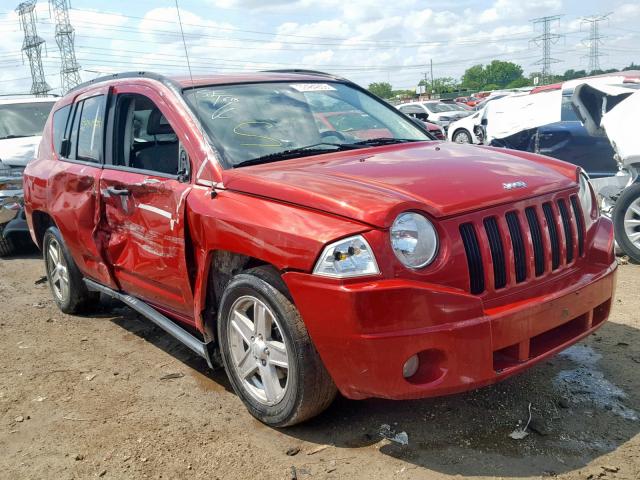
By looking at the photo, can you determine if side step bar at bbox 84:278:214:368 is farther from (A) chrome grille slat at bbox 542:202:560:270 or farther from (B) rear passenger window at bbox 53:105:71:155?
(A) chrome grille slat at bbox 542:202:560:270

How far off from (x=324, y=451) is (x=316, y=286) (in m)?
0.87

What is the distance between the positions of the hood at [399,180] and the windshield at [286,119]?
0.23m

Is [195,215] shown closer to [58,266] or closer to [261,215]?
[261,215]

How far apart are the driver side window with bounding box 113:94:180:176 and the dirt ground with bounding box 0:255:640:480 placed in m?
1.33

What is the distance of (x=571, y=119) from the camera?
932 centimetres

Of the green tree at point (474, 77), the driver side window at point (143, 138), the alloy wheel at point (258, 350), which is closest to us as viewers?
the alloy wheel at point (258, 350)

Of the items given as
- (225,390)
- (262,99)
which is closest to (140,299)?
(225,390)

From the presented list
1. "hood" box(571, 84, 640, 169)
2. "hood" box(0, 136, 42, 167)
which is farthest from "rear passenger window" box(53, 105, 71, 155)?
"hood" box(571, 84, 640, 169)

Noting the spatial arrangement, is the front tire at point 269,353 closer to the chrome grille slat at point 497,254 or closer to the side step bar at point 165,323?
the side step bar at point 165,323

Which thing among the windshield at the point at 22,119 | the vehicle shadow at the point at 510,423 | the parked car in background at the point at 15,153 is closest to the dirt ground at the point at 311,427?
the vehicle shadow at the point at 510,423

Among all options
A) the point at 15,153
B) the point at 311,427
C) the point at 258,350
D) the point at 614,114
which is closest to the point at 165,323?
the point at 258,350

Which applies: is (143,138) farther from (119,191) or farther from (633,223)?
(633,223)

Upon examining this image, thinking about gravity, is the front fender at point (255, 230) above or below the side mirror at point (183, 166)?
below

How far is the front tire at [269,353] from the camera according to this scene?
295cm
